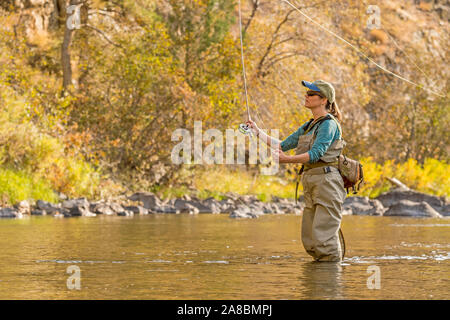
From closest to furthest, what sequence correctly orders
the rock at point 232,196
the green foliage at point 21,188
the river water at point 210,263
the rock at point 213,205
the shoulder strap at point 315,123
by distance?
the river water at point 210,263
the shoulder strap at point 315,123
the green foliage at point 21,188
the rock at point 213,205
the rock at point 232,196

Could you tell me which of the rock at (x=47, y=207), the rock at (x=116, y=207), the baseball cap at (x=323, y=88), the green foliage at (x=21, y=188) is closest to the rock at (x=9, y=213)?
the rock at (x=47, y=207)

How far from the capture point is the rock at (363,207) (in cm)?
2000

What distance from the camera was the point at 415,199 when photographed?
69.0 ft

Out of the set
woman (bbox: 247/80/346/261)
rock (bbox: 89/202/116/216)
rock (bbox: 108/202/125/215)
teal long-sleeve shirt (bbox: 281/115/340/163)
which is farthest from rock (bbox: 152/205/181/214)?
teal long-sleeve shirt (bbox: 281/115/340/163)

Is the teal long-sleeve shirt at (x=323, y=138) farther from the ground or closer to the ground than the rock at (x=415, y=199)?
farther from the ground

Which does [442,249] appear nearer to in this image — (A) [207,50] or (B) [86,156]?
(B) [86,156]

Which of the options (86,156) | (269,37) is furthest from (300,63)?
(86,156)

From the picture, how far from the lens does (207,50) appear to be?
2422 cm

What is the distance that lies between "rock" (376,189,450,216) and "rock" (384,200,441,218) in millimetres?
545

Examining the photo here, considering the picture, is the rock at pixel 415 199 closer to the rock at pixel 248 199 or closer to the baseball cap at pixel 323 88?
the rock at pixel 248 199

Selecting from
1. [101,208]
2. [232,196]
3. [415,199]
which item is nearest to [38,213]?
[101,208]

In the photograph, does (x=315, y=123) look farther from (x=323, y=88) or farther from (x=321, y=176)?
(x=321, y=176)

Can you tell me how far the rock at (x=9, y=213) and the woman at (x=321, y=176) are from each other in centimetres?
893
